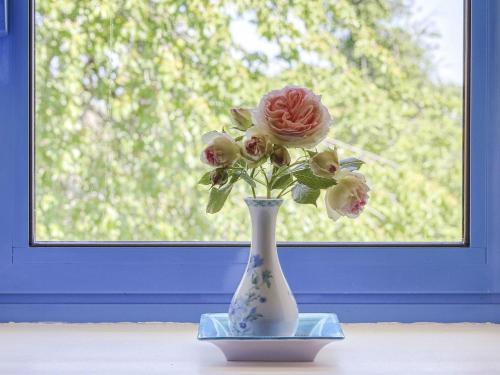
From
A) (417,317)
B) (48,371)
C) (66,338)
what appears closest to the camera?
(48,371)

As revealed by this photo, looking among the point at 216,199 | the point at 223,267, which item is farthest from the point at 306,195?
the point at 223,267

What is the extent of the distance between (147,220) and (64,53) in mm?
337

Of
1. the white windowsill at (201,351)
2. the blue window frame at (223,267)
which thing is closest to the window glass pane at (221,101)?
the blue window frame at (223,267)

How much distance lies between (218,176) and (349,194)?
185 mm

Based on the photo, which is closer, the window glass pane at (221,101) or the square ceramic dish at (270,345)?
the square ceramic dish at (270,345)

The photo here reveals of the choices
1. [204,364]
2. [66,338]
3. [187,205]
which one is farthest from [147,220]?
[204,364]

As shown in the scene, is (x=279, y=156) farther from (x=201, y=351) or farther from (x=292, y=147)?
(x=201, y=351)

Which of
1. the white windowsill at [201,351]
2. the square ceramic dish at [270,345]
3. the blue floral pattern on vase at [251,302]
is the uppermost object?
the blue floral pattern on vase at [251,302]

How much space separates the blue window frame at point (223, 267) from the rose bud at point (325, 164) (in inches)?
11.7

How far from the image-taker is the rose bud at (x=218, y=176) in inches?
41.9

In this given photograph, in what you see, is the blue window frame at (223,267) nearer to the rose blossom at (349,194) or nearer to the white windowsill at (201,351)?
the white windowsill at (201,351)

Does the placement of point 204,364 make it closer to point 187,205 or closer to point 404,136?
A: point 187,205

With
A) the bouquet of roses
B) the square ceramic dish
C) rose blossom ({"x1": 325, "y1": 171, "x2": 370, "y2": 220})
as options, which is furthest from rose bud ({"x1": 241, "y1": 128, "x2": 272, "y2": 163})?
the square ceramic dish

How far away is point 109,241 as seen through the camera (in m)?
1.36
